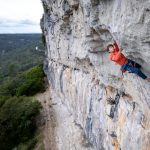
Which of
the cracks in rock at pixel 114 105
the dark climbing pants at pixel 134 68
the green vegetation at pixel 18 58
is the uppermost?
the dark climbing pants at pixel 134 68

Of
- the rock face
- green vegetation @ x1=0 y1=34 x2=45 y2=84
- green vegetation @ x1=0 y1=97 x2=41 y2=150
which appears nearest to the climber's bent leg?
the rock face

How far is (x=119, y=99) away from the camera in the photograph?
10773 millimetres

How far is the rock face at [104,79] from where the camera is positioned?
700cm

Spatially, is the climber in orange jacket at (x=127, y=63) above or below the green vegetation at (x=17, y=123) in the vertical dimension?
above

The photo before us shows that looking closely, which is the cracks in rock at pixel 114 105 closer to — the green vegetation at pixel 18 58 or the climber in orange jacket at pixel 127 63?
the climber in orange jacket at pixel 127 63

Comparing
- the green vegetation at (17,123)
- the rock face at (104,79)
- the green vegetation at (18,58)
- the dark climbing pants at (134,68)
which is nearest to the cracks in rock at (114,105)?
the rock face at (104,79)

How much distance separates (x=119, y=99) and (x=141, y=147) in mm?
2267

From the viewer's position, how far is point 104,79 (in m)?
11.6

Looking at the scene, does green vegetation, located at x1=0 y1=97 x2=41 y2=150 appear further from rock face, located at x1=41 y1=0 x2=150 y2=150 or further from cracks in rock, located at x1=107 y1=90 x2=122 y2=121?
cracks in rock, located at x1=107 y1=90 x2=122 y2=121

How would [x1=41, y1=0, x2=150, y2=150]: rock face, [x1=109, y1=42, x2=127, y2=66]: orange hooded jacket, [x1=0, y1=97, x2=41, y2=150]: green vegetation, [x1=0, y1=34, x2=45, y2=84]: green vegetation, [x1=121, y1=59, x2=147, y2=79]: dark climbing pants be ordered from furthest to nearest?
[x1=0, y1=34, x2=45, y2=84]: green vegetation
[x1=0, y1=97, x2=41, y2=150]: green vegetation
[x1=109, y1=42, x2=127, y2=66]: orange hooded jacket
[x1=121, y1=59, x2=147, y2=79]: dark climbing pants
[x1=41, y1=0, x2=150, y2=150]: rock face

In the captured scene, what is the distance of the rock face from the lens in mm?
6996

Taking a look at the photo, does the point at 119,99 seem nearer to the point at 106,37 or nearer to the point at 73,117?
the point at 106,37

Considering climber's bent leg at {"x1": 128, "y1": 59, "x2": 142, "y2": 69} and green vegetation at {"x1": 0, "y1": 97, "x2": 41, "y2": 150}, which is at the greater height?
climber's bent leg at {"x1": 128, "y1": 59, "x2": 142, "y2": 69}

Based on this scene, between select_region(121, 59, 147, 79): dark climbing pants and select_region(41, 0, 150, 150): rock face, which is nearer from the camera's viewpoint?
select_region(41, 0, 150, 150): rock face
